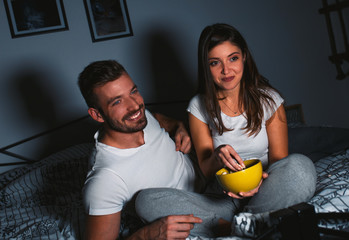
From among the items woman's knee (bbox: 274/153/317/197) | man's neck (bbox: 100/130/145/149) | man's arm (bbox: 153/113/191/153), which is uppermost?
man's neck (bbox: 100/130/145/149)

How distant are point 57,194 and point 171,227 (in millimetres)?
1013

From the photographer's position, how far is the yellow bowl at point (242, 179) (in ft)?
2.99

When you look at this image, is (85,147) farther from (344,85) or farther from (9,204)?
(344,85)

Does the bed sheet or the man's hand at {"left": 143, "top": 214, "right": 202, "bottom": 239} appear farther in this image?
the bed sheet

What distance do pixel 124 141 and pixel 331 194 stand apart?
785 mm

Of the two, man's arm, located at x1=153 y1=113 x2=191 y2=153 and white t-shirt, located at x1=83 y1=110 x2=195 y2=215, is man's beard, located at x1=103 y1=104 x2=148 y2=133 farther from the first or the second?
man's arm, located at x1=153 y1=113 x2=191 y2=153

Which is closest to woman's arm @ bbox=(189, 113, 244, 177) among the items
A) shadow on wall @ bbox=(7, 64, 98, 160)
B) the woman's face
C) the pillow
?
the woman's face

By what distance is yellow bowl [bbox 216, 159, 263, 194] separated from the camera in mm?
911

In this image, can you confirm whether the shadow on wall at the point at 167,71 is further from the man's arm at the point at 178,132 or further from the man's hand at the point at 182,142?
the man's hand at the point at 182,142

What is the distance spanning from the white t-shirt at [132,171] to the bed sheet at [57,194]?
1.01 feet

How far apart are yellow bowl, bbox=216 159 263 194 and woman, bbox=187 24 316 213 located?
33cm

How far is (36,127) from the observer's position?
2281 mm

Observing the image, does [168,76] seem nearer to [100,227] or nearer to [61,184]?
[61,184]

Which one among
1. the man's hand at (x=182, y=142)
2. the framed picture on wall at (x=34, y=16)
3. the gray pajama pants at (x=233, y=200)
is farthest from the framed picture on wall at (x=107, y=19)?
the gray pajama pants at (x=233, y=200)
